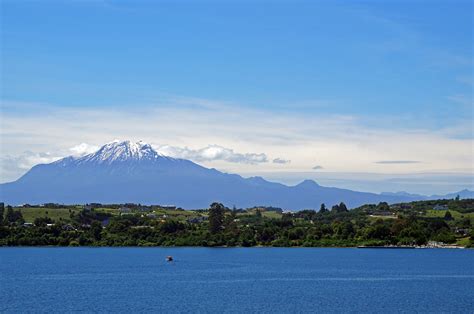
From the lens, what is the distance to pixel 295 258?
149 metres

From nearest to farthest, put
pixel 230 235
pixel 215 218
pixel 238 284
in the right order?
pixel 238 284 < pixel 230 235 < pixel 215 218

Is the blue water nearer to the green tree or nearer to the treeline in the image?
the treeline

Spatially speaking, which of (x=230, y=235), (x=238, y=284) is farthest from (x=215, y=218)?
(x=238, y=284)

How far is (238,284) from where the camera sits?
94.5 metres

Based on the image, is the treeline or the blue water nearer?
the blue water

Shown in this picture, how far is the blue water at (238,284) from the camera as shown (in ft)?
243

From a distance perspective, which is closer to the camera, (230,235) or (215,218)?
(230,235)

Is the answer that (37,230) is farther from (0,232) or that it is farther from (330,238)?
(330,238)

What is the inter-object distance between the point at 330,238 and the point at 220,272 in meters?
78.1

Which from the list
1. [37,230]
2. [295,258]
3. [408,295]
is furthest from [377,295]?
[37,230]

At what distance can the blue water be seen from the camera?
74188mm

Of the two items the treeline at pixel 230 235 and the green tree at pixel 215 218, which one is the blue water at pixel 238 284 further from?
the green tree at pixel 215 218

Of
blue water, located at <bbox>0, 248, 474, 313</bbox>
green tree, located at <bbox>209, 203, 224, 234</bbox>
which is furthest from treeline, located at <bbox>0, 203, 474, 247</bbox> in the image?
blue water, located at <bbox>0, 248, 474, 313</bbox>

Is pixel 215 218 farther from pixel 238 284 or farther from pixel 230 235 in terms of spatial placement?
pixel 238 284
